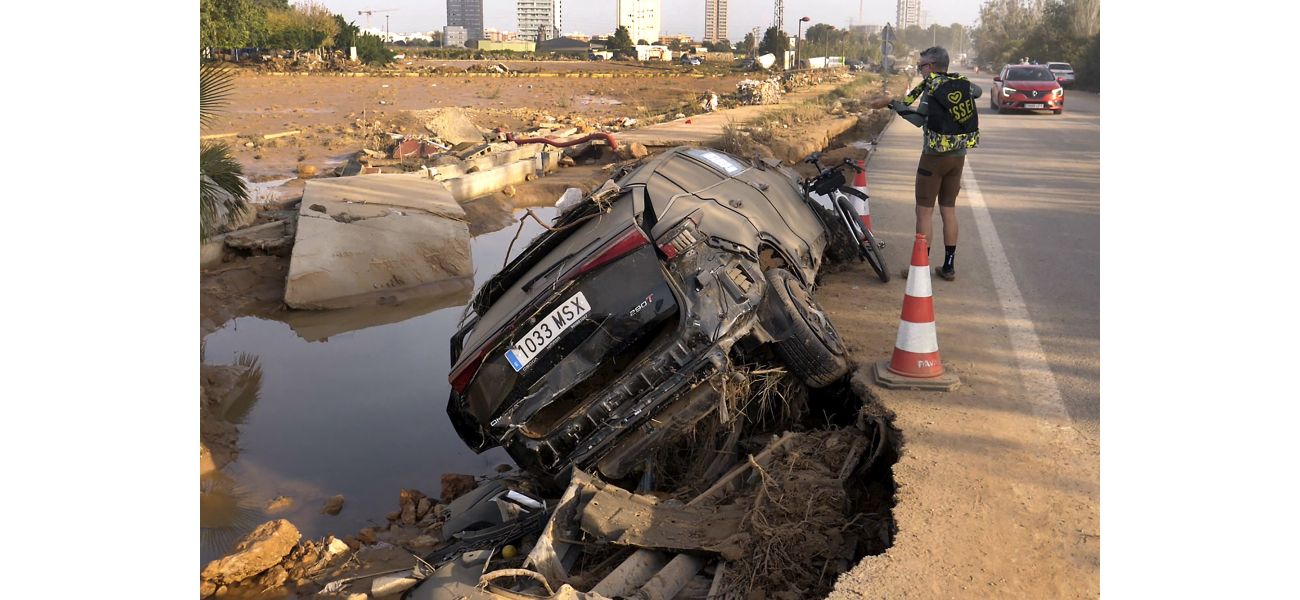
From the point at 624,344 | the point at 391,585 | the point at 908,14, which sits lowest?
the point at 391,585

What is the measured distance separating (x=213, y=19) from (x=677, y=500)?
41595 mm

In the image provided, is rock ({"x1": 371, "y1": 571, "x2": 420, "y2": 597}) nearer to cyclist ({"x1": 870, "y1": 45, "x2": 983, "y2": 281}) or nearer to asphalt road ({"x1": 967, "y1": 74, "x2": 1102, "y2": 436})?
asphalt road ({"x1": 967, "y1": 74, "x2": 1102, "y2": 436})

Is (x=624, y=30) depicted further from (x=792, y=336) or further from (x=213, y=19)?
(x=792, y=336)

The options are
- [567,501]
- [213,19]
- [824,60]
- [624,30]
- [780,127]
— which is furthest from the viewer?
[624,30]

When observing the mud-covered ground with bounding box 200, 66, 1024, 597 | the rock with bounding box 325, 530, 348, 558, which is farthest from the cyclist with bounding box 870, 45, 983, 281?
the rock with bounding box 325, 530, 348, 558

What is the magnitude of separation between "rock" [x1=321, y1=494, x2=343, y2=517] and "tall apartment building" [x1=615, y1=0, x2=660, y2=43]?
103829 mm

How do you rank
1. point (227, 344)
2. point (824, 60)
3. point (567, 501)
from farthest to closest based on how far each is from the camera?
point (824, 60), point (227, 344), point (567, 501)

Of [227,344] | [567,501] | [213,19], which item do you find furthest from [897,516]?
[213,19]

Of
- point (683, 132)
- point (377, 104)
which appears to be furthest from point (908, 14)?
point (683, 132)

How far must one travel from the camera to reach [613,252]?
179 inches

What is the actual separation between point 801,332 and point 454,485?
7.46 feet

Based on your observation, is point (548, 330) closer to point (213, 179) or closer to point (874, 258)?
point (874, 258)

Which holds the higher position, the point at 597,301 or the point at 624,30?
the point at 624,30

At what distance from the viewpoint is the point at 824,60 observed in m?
83.4
